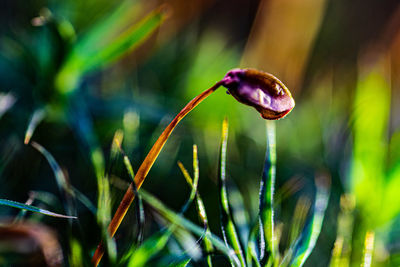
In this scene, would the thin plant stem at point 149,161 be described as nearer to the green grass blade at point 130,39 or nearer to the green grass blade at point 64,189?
the green grass blade at point 64,189

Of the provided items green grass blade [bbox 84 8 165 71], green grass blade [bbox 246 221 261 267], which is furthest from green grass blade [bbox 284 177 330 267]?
green grass blade [bbox 84 8 165 71]

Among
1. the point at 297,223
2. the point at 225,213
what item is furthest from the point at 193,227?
the point at 297,223

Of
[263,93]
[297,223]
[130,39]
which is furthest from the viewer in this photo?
[130,39]

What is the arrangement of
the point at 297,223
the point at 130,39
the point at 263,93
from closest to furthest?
the point at 263,93
the point at 297,223
the point at 130,39

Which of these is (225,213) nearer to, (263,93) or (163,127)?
(263,93)

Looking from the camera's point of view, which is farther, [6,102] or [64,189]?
[6,102]

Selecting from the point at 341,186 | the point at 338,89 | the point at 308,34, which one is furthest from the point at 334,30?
the point at 341,186

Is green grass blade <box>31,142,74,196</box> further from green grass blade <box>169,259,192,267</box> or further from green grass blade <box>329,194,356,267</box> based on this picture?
green grass blade <box>329,194,356,267</box>
